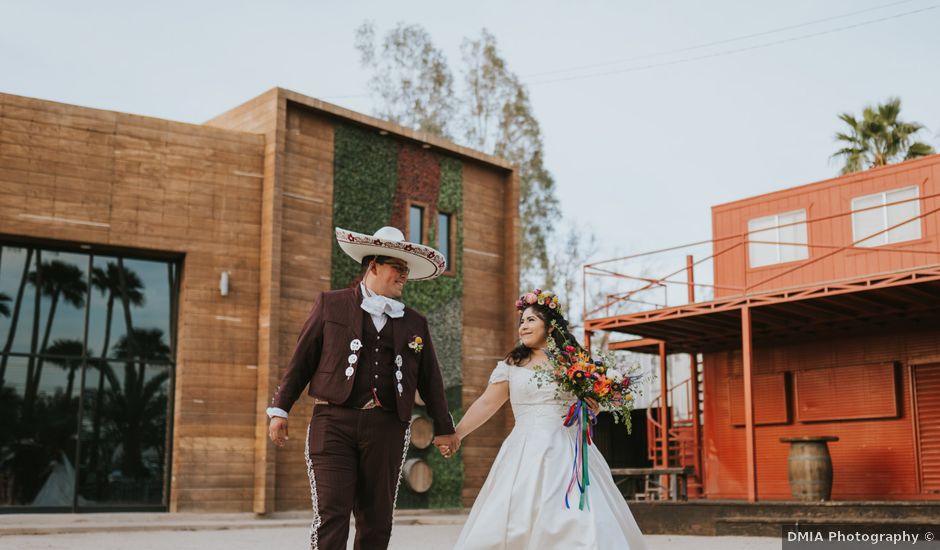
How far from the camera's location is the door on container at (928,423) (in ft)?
48.9

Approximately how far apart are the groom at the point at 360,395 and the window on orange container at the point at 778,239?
12.1 metres

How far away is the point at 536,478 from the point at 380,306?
136 centimetres

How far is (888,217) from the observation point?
15656 millimetres

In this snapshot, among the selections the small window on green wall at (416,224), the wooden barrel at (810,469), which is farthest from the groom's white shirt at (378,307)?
the small window on green wall at (416,224)

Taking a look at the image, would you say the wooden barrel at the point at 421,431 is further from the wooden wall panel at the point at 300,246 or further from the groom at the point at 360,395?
the groom at the point at 360,395

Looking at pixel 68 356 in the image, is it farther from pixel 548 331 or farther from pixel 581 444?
pixel 581 444

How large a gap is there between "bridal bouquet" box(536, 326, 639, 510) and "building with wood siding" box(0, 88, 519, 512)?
35.9 feet

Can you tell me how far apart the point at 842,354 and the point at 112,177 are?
11.9 meters

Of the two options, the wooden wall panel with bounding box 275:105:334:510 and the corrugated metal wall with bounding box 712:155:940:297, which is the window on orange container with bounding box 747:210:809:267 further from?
the wooden wall panel with bounding box 275:105:334:510

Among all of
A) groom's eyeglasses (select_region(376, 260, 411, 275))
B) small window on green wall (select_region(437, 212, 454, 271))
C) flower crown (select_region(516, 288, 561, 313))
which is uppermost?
small window on green wall (select_region(437, 212, 454, 271))

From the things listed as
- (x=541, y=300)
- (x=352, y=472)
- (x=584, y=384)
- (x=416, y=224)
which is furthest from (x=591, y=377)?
(x=416, y=224)

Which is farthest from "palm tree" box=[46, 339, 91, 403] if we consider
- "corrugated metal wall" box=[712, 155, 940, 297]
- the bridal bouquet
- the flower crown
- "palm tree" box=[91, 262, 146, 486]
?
the bridal bouquet

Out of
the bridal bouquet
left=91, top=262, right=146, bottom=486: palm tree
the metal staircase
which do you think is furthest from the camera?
the metal staircase

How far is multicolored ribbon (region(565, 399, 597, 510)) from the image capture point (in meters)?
5.71
